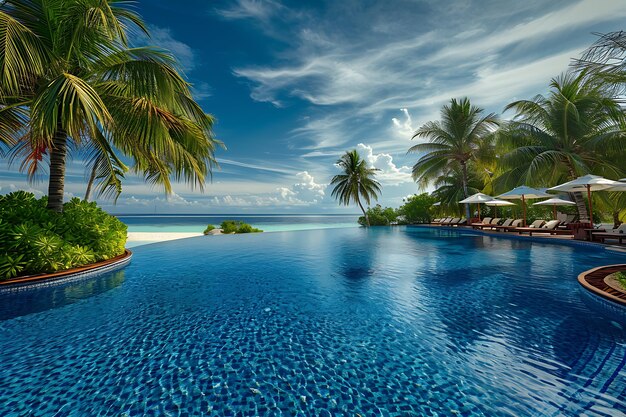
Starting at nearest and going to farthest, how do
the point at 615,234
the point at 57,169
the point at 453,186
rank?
the point at 57,169
the point at 615,234
the point at 453,186

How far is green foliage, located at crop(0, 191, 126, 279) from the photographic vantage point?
17.0ft

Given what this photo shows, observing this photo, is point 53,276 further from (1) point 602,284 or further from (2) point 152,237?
(2) point 152,237

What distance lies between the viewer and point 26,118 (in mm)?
6707

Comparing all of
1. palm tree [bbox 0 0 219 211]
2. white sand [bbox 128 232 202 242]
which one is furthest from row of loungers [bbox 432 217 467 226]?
white sand [bbox 128 232 202 242]

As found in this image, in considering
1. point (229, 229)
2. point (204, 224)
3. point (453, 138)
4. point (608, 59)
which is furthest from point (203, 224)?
point (608, 59)

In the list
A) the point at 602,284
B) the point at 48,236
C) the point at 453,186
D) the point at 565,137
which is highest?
the point at 565,137

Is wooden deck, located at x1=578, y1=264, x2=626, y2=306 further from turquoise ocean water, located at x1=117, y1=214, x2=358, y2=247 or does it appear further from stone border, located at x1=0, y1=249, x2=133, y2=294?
turquoise ocean water, located at x1=117, y1=214, x2=358, y2=247

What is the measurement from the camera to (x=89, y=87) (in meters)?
4.66

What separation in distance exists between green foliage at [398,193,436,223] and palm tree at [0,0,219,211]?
23015 millimetres

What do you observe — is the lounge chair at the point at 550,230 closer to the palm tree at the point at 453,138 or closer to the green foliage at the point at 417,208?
the palm tree at the point at 453,138

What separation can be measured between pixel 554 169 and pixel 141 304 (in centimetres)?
1803

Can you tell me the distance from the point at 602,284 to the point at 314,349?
5866 mm

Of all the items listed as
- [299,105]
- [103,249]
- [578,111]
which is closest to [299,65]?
[299,105]

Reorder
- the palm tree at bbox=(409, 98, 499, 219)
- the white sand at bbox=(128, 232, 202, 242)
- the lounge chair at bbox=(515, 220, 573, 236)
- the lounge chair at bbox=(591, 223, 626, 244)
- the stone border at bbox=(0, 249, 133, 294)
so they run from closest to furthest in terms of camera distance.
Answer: the stone border at bbox=(0, 249, 133, 294), the lounge chair at bbox=(591, 223, 626, 244), the lounge chair at bbox=(515, 220, 573, 236), the white sand at bbox=(128, 232, 202, 242), the palm tree at bbox=(409, 98, 499, 219)
